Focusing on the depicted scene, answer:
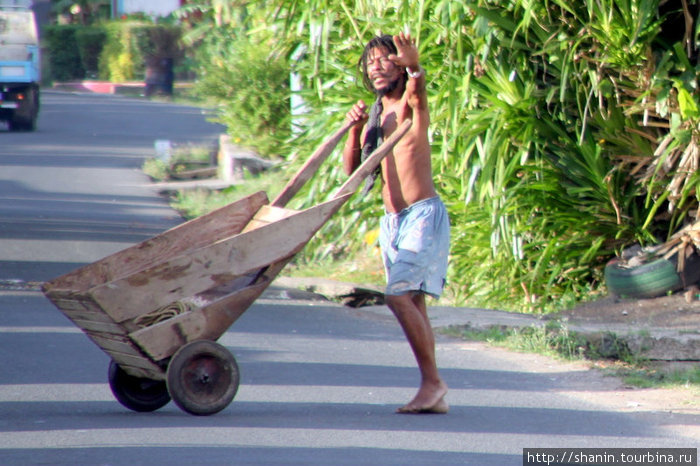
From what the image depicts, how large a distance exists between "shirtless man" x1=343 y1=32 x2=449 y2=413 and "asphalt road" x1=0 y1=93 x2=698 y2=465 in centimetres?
34

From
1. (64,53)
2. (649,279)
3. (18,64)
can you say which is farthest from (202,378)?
(64,53)

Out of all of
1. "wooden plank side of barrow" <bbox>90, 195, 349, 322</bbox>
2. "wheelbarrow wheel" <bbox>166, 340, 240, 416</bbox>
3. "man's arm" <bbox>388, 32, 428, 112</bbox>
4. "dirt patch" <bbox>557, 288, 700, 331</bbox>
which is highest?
"man's arm" <bbox>388, 32, 428, 112</bbox>

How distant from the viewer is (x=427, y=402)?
545 cm

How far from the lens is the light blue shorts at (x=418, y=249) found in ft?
17.7

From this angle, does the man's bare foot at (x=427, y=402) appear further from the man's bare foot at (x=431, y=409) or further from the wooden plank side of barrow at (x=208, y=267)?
Result: the wooden plank side of barrow at (x=208, y=267)

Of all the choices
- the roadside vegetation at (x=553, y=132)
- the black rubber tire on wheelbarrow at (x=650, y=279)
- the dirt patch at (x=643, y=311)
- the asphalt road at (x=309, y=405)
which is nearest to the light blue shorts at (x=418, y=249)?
the asphalt road at (x=309, y=405)

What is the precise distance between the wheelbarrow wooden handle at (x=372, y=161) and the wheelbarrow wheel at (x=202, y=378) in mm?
912

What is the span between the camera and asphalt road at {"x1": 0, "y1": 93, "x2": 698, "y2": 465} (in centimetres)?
474

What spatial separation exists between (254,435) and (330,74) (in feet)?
21.5

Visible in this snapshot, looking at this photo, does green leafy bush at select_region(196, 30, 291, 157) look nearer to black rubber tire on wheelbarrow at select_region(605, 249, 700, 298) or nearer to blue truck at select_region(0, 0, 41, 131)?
black rubber tire on wheelbarrow at select_region(605, 249, 700, 298)

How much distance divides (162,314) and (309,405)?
94cm

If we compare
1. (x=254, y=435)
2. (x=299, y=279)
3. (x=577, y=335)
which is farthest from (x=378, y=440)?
(x=299, y=279)

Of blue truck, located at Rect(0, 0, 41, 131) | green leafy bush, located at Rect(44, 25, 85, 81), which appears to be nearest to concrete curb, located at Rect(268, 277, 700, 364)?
blue truck, located at Rect(0, 0, 41, 131)

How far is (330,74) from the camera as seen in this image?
436 inches
